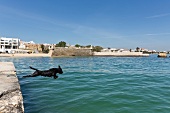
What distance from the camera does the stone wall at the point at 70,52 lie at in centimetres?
9869

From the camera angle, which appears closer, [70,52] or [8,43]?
[70,52]

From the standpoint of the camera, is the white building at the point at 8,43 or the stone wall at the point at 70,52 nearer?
the stone wall at the point at 70,52

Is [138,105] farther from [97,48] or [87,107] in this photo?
[97,48]

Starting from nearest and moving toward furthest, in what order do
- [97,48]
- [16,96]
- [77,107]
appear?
[16,96] < [77,107] < [97,48]

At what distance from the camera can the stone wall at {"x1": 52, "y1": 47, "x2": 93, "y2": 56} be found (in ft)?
324

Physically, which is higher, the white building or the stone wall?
the white building

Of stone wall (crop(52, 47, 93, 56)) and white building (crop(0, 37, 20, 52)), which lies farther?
white building (crop(0, 37, 20, 52))

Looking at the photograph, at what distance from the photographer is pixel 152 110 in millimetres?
4941

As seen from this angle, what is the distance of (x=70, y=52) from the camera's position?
101000 millimetres

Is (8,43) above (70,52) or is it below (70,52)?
above

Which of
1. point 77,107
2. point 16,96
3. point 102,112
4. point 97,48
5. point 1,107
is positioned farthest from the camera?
point 97,48

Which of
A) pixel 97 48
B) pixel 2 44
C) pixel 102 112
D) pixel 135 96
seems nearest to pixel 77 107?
pixel 102 112

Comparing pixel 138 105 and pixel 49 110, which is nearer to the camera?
pixel 49 110

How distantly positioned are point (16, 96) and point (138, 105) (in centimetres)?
360
